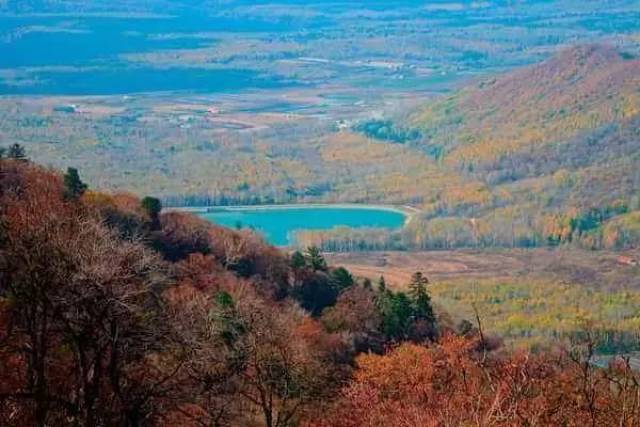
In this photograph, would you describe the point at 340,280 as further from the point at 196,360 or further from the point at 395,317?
the point at 196,360

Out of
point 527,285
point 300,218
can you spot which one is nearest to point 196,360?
point 527,285

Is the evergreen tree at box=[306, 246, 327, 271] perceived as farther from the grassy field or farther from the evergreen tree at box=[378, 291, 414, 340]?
the grassy field

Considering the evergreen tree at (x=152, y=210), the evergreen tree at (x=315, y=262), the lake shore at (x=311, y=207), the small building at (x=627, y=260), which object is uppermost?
the evergreen tree at (x=152, y=210)

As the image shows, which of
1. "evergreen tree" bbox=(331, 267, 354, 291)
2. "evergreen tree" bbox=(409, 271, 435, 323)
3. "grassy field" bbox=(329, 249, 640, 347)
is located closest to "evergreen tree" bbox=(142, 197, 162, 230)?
"evergreen tree" bbox=(331, 267, 354, 291)

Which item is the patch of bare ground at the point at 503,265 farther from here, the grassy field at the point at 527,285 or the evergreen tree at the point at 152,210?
the evergreen tree at the point at 152,210

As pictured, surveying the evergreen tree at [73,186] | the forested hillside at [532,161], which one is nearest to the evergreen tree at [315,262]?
the evergreen tree at [73,186]

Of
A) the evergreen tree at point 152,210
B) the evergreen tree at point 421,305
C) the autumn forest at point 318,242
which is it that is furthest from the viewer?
the evergreen tree at point 421,305

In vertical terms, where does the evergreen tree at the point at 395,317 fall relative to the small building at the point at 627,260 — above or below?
above
